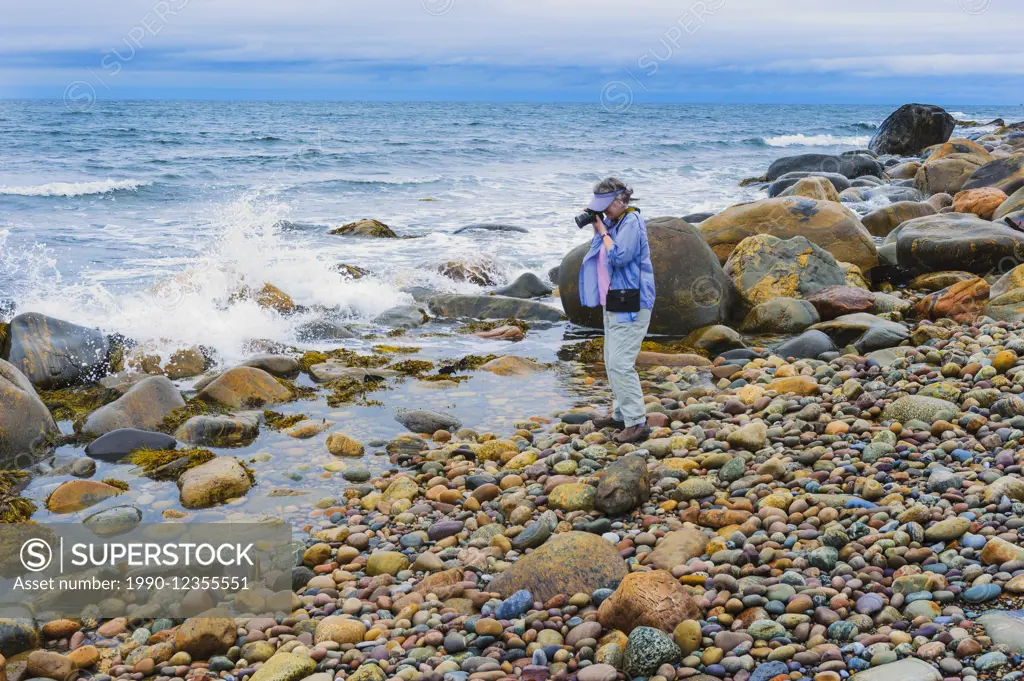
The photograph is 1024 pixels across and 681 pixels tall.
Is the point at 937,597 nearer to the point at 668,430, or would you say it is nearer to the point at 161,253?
the point at 668,430

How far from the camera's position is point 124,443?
23.6 ft

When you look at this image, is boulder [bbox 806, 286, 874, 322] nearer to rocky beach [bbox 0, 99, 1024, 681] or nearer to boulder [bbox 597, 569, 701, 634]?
rocky beach [bbox 0, 99, 1024, 681]

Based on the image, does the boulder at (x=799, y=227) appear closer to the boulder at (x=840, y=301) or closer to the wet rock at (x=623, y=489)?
the boulder at (x=840, y=301)

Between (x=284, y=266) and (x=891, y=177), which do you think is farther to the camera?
(x=891, y=177)

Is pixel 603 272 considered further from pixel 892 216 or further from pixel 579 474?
pixel 892 216

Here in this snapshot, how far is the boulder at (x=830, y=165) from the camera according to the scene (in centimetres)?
2650

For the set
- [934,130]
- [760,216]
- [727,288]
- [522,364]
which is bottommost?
[522,364]

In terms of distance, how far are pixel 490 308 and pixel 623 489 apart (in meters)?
6.71

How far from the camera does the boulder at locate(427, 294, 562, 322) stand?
11742mm

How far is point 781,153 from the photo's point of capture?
46625 mm

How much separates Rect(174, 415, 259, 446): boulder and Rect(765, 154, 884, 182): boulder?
2272cm

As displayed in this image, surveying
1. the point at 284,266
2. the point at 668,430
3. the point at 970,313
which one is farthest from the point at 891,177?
the point at 668,430

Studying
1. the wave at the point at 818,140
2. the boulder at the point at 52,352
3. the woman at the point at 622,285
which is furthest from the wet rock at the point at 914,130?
the boulder at the point at 52,352

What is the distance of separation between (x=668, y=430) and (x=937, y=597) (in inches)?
125
